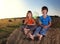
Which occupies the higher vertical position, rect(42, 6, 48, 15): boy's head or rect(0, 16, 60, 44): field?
rect(42, 6, 48, 15): boy's head

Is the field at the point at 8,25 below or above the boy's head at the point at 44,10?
below

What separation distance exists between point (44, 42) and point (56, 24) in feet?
0.68

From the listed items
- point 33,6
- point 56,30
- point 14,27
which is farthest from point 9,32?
point 56,30

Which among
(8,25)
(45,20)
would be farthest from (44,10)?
(8,25)

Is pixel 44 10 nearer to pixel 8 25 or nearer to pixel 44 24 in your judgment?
pixel 44 24

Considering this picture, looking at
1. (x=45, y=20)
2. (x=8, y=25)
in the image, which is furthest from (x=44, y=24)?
(x=8, y=25)

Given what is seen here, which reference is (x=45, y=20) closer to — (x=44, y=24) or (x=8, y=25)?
(x=44, y=24)

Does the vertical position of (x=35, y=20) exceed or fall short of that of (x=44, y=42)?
it exceeds it

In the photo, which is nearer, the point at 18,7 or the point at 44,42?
the point at 44,42

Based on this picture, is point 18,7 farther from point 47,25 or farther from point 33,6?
point 47,25

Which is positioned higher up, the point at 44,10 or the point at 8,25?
the point at 44,10

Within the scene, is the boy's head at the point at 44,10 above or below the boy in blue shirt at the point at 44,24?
above

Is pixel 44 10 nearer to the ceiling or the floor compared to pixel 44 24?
nearer to the ceiling

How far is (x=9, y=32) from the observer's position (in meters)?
1.75
